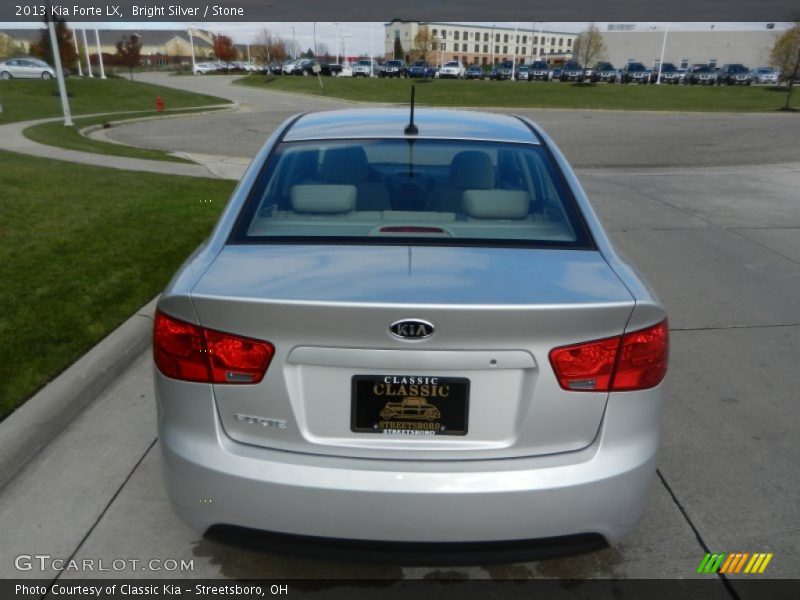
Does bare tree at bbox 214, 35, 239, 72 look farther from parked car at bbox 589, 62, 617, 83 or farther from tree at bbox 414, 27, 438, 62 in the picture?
parked car at bbox 589, 62, 617, 83

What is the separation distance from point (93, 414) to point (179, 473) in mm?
1914

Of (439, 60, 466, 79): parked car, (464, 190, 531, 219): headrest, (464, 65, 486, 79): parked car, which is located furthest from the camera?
(464, 65, 486, 79): parked car

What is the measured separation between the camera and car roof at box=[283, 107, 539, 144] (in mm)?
3346

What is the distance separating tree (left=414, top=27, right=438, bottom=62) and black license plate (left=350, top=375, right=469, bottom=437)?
97.3m

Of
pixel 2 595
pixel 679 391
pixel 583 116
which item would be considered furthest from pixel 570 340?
pixel 583 116

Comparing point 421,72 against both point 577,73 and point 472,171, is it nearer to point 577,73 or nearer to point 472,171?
point 577,73

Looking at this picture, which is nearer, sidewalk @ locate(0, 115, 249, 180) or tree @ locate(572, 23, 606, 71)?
sidewalk @ locate(0, 115, 249, 180)

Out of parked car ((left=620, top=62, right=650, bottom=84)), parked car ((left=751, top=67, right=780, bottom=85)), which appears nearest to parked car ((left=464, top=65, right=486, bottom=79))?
parked car ((left=620, top=62, right=650, bottom=84))

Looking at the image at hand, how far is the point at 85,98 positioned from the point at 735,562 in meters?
37.9

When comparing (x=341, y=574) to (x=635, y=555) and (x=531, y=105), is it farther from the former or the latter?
(x=531, y=105)

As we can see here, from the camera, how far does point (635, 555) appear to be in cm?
278

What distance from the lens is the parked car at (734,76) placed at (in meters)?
62.2

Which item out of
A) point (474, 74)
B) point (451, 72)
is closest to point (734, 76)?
point (474, 74)

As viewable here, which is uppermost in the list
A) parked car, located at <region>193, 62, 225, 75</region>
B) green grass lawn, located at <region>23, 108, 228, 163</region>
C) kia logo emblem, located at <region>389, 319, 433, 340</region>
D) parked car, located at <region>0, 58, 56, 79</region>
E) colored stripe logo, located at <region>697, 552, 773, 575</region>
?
kia logo emblem, located at <region>389, 319, 433, 340</region>
